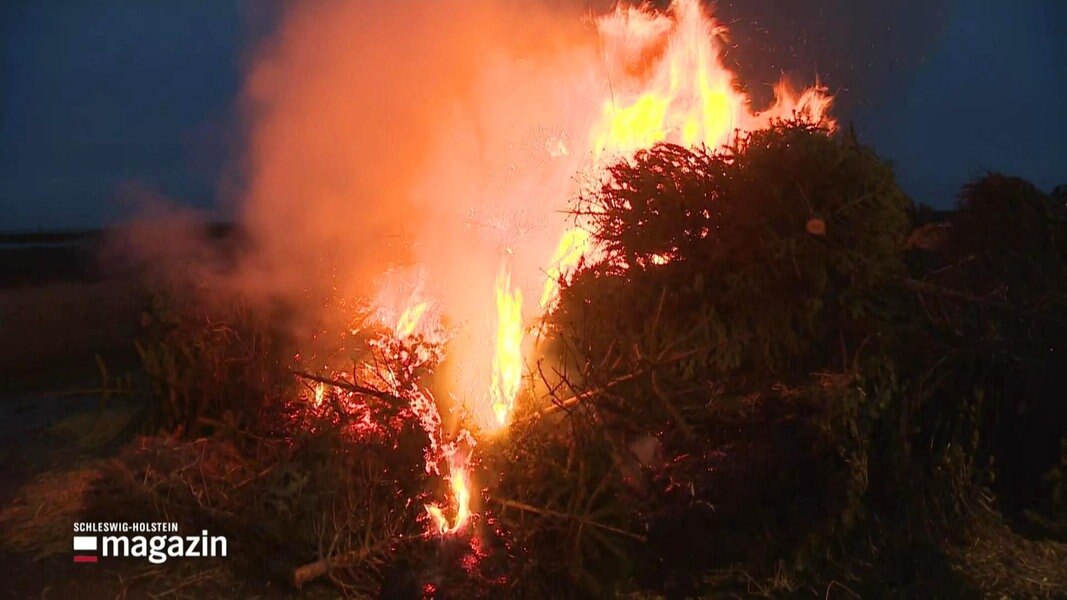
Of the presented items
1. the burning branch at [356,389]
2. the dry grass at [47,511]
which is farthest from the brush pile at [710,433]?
the dry grass at [47,511]

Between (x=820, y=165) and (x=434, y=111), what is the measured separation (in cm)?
403

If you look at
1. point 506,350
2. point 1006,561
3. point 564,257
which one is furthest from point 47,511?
point 1006,561

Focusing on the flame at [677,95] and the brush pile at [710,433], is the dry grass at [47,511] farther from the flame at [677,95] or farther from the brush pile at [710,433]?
the flame at [677,95]

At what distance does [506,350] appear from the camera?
5566 mm

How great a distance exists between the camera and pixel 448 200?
6.68 meters

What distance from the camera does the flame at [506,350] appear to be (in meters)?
5.33

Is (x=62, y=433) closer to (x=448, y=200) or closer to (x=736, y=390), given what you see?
(x=448, y=200)

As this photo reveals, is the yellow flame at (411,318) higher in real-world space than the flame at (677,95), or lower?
lower

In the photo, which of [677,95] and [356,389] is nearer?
[356,389]

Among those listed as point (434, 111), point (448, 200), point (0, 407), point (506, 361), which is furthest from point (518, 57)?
point (0, 407)

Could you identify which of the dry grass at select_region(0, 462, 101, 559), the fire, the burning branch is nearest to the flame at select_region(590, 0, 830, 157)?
the fire

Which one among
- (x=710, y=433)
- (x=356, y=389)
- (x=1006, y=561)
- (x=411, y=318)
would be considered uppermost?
(x=411, y=318)

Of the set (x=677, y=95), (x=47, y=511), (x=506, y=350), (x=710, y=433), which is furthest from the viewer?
(x=677, y=95)

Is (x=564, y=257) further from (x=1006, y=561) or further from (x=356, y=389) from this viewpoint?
(x=1006, y=561)
